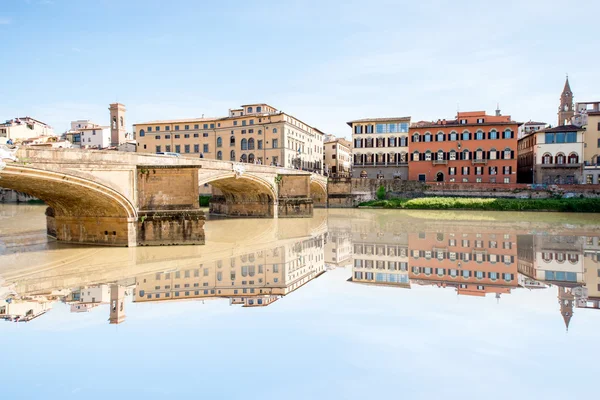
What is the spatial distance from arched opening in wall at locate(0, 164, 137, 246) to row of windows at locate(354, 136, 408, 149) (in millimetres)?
43873

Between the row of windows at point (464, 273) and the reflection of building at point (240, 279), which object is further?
the row of windows at point (464, 273)

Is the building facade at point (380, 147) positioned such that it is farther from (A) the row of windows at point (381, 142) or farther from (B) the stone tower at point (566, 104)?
(B) the stone tower at point (566, 104)

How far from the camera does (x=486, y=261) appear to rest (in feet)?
57.7

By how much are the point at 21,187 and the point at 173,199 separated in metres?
6.53

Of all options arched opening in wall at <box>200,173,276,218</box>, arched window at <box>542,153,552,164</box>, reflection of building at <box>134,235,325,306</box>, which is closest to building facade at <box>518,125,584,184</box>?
arched window at <box>542,153,552,164</box>

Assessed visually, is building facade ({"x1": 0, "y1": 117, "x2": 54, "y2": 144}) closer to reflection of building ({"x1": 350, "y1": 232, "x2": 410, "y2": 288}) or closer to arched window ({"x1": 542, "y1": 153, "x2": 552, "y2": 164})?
reflection of building ({"x1": 350, "y1": 232, "x2": 410, "y2": 288})

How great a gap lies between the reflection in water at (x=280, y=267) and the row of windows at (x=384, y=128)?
3238cm

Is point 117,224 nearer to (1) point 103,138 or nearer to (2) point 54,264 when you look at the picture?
(2) point 54,264

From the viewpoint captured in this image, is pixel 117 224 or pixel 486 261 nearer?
pixel 486 261

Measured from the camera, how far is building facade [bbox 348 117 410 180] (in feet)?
190

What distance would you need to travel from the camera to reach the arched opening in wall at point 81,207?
57.0 feet

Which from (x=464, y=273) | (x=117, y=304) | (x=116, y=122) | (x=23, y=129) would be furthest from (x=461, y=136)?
(x=23, y=129)

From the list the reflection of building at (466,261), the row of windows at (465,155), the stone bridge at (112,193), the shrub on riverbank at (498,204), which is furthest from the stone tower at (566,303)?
the row of windows at (465,155)

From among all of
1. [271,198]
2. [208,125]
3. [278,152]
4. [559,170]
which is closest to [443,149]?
[559,170]
